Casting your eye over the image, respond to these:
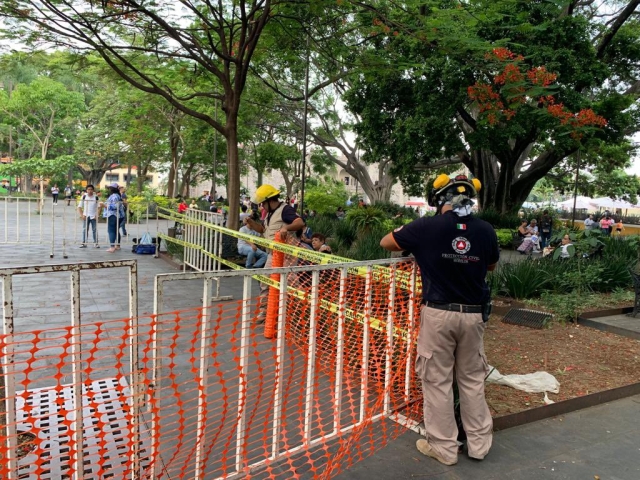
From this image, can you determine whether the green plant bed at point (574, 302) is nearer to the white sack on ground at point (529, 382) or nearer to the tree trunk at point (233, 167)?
the white sack on ground at point (529, 382)

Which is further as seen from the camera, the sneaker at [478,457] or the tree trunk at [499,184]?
the tree trunk at [499,184]

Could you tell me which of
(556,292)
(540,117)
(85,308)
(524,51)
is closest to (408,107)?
(524,51)

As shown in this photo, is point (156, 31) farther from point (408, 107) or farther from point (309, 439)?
point (408, 107)

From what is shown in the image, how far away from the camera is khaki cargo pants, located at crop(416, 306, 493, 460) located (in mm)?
3260

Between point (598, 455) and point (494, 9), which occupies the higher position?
point (494, 9)

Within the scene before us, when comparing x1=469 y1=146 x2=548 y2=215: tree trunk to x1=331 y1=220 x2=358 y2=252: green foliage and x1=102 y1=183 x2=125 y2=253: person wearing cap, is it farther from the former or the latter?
x1=102 y1=183 x2=125 y2=253: person wearing cap

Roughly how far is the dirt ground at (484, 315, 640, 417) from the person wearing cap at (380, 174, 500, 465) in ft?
2.34

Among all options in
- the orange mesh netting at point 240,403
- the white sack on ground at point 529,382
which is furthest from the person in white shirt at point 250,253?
the white sack on ground at point 529,382

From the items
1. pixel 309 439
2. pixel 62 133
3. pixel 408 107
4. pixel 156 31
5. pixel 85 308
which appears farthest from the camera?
pixel 62 133

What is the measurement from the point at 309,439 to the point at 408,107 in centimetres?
1592

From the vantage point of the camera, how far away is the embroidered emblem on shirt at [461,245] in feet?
10.6

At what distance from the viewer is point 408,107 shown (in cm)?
1756

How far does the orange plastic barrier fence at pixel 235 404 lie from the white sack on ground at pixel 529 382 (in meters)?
0.93

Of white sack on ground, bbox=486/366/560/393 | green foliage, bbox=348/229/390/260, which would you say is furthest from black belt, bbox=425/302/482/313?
green foliage, bbox=348/229/390/260
